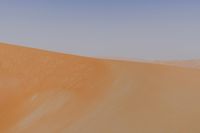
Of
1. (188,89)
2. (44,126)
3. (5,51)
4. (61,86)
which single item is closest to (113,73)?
(61,86)

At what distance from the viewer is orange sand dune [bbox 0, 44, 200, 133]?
681cm

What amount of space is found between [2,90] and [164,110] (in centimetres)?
691

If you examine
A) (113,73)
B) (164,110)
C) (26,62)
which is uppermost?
(26,62)

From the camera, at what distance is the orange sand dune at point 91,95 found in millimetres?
6809

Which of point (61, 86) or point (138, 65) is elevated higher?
point (138, 65)

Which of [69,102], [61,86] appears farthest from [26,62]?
[69,102]

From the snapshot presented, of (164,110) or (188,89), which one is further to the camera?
(188,89)

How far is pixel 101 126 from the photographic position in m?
6.68

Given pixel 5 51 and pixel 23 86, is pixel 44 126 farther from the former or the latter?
pixel 5 51

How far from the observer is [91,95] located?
843 centimetres

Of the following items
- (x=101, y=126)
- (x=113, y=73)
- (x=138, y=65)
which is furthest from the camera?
(x=138, y=65)

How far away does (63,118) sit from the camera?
7.50 m

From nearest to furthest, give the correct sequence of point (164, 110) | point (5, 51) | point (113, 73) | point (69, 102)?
point (164, 110), point (69, 102), point (113, 73), point (5, 51)

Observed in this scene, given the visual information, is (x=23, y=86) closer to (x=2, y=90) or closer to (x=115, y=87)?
(x=2, y=90)
